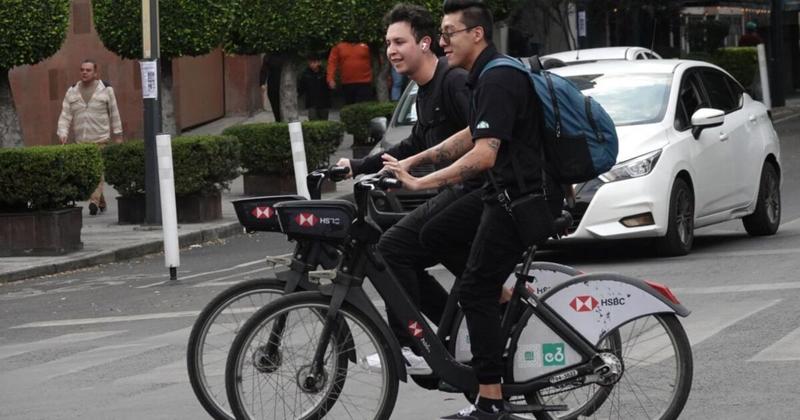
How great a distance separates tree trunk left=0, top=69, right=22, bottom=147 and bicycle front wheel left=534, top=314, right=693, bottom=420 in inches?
459

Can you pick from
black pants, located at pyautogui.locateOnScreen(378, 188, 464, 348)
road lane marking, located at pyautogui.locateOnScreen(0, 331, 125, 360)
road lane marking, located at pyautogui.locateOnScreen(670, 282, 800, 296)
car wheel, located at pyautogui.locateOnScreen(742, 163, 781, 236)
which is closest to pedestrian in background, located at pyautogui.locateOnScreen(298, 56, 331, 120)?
car wheel, located at pyautogui.locateOnScreen(742, 163, 781, 236)

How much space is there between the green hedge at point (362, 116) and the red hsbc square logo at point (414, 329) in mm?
17740

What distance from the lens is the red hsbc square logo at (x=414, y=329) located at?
22.1 ft

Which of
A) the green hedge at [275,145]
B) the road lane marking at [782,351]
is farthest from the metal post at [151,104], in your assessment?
the road lane marking at [782,351]

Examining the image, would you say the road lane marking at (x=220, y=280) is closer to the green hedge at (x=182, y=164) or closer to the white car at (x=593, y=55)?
the green hedge at (x=182, y=164)

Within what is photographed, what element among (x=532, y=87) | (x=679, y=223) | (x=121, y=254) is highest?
(x=532, y=87)

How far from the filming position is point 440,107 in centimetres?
735

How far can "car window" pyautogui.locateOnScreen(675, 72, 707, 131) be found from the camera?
556 inches

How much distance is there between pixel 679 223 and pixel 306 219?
731cm

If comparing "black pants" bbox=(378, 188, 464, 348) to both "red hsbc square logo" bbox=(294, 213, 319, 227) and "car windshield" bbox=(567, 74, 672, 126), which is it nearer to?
"red hsbc square logo" bbox=(294, 213, 319, 227)

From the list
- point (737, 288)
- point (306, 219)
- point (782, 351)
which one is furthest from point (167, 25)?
point (306, 219)

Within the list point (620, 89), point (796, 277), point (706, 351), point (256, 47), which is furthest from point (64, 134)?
point (706, 351)

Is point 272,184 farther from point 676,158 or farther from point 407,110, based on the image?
point 676,158

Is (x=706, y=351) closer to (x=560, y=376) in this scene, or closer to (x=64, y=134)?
(x=560, y=376)
